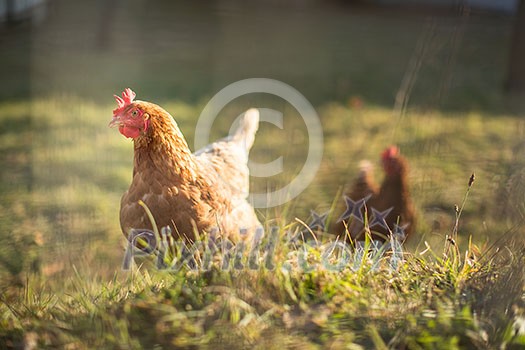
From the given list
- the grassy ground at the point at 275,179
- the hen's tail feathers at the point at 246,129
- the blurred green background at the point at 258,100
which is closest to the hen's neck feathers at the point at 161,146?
the grassy ground at the point at 275,179

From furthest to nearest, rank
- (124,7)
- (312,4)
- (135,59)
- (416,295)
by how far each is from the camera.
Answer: (312,4)
(124,7)
(135,59)
(416,295)

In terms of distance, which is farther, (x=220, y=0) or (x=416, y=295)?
(x=220, y=0)

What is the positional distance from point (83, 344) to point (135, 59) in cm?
394

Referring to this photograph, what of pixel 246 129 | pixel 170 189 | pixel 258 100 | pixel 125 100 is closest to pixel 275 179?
pixel 246 129

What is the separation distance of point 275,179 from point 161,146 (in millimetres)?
1100

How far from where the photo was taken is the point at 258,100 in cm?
462

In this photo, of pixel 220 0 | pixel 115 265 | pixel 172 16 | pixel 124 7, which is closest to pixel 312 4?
pixel 220 0

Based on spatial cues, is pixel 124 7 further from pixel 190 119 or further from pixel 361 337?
pixel 361 337

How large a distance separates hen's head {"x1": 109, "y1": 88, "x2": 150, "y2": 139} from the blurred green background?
497 millimetres

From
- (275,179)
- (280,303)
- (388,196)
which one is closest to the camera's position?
(280,303)

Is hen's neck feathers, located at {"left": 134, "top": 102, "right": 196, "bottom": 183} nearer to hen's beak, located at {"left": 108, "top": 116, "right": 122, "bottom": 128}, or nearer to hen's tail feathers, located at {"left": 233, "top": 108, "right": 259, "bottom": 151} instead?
hen's beak, located at {"left": 108, "top": 116, "right": 122, "bottom": 128}

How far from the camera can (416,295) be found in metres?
1.68

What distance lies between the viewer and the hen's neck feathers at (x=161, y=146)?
66.1 inches

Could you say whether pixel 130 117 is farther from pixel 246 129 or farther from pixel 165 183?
pixel 246 129
